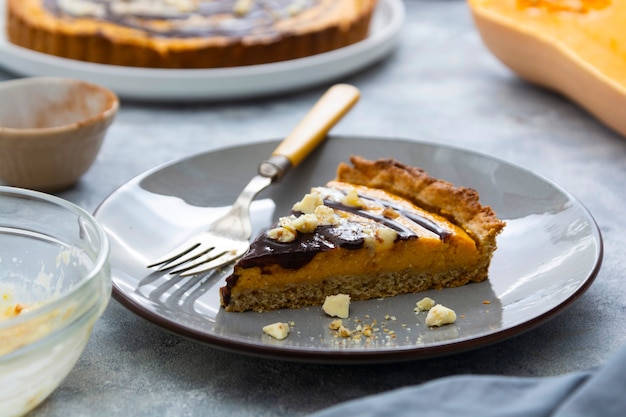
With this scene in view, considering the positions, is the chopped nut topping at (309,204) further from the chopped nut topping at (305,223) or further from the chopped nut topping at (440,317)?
the chopped nut topping at (440,317)

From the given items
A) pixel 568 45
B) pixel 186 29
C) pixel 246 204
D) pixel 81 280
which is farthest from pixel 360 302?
pixel 186 29

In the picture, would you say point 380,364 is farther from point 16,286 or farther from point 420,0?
point 420,0

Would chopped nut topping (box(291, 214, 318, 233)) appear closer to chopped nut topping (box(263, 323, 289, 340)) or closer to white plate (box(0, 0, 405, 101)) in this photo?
chopped nut topping (box(263, 323, 289, 340))

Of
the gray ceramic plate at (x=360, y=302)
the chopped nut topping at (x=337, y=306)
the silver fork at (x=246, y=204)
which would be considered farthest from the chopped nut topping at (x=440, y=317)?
the silver fork at (x=246, y=204)

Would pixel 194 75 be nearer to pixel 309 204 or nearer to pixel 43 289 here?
pixel 309 204

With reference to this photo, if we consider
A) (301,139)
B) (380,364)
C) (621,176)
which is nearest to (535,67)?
(621,176)
